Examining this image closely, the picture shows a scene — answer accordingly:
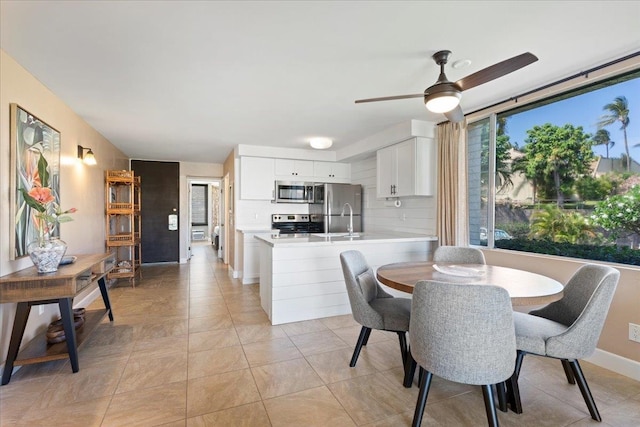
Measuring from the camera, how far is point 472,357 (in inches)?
56.2

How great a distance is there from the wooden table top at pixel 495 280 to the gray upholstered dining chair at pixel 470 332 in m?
0.26

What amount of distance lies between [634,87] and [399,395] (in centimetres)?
283

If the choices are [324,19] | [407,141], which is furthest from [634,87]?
[324,19]

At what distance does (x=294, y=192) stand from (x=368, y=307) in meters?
3.57

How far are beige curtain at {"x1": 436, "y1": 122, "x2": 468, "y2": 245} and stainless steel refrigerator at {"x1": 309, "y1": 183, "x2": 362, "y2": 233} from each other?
2.04 meters

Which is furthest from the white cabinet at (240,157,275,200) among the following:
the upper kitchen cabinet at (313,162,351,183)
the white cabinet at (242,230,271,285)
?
the upper kitchen cabinet at (313,162,351,183)

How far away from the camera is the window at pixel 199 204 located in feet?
36.8

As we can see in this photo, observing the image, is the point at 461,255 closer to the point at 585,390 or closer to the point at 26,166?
the point at 585,390

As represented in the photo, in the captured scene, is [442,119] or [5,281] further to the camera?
[442,119]

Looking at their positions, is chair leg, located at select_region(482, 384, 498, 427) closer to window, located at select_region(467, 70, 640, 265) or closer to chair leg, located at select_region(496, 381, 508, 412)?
chair leg, located at select_region(496, 381, 508, 412)

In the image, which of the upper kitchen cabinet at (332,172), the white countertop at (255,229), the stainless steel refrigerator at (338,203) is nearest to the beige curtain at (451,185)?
the stainless steel refrigerator at (338,203)

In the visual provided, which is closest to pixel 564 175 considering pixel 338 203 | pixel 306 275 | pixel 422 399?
pixel 422 399

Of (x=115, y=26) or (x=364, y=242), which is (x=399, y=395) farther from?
(x=115, y=26)

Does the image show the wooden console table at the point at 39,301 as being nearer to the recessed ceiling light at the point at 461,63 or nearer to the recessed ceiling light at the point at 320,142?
the recessed ceiling light at the point at 320,142
